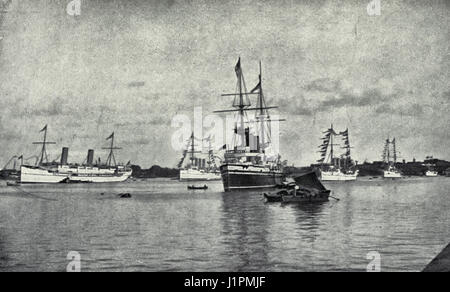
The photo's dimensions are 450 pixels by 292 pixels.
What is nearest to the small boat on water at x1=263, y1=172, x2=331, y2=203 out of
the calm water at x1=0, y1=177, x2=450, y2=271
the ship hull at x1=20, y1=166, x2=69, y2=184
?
the calm water at x1=0, y1=177, x2=450, y2=271

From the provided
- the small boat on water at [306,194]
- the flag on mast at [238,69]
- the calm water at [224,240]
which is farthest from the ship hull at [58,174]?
the small boat on water at [306,194]

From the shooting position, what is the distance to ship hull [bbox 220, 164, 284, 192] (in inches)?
1921

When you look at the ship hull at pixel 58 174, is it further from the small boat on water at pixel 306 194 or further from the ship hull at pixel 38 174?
the small boat on water at pixel 306 194

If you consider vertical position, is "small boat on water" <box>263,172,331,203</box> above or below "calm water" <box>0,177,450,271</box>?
above

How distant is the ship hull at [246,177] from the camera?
48.8 meters

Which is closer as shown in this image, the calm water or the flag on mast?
the calm water

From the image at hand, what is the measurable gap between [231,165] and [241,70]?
33.7m

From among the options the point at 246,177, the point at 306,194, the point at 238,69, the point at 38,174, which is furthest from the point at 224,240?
the point at 246,177

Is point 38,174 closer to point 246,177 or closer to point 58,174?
point 58,174

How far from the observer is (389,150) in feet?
47.6

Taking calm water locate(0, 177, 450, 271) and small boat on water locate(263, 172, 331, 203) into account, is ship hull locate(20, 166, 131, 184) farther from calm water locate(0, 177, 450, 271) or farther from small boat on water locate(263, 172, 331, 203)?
small boat on water locate(263, 172, 331, 203)

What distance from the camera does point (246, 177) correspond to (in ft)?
165
